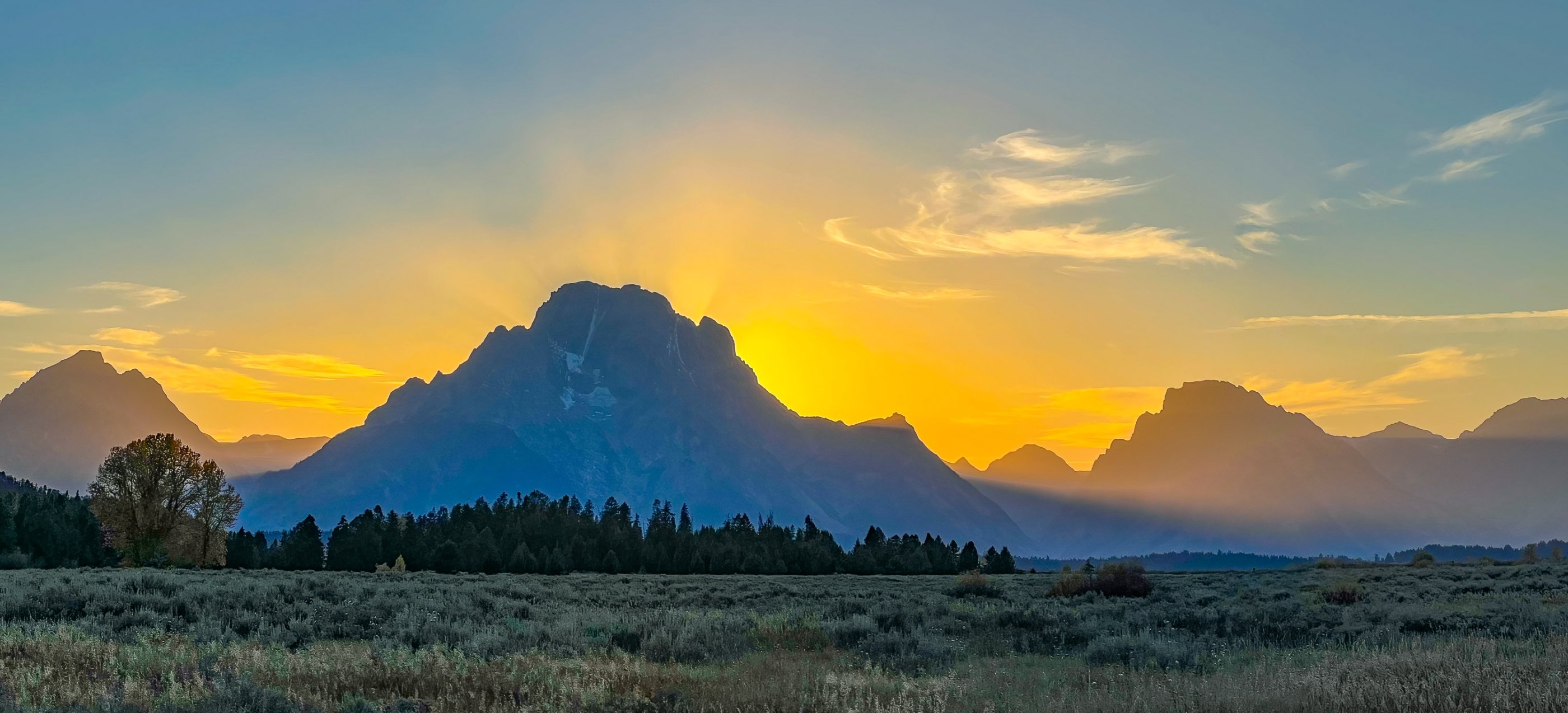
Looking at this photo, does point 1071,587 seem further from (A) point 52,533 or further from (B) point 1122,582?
(A) point 52,533

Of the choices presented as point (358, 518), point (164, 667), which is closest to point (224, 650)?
point (164, 667)

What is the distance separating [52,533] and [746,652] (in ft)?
289

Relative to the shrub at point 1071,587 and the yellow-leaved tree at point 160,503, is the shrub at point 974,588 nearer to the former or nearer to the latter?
the shrub at point 1071,587

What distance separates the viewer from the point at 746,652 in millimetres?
18094

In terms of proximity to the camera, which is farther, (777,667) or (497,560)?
(497,560)

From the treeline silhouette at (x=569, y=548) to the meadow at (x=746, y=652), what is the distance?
175ft

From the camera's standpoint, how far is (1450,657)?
13.6 m

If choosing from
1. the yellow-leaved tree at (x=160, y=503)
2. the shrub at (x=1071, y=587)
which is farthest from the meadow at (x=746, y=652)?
the yellow-leaved tree at (x=160, y=503)

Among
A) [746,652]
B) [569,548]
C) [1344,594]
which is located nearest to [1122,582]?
[1344,594]

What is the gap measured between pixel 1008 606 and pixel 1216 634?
790 centimetres

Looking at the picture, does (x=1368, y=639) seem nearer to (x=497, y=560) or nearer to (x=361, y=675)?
(x=361, y=675)

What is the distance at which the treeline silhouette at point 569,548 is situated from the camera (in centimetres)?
9544

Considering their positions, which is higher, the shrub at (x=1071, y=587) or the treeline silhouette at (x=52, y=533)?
the treeline silhouette at (x=52, y=533)

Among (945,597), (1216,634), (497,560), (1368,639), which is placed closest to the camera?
(1368,639)
